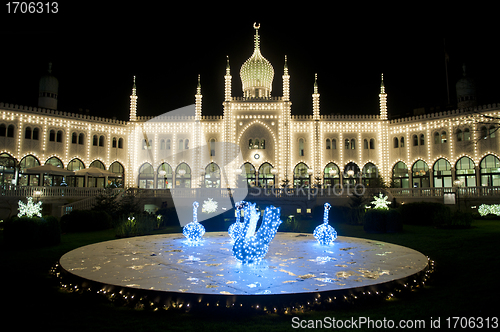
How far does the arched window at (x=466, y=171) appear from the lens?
36.3m

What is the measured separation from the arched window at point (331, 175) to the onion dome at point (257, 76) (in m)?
11.2

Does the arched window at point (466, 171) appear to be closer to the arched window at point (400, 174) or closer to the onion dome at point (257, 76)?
the arched window at point (400, 174)

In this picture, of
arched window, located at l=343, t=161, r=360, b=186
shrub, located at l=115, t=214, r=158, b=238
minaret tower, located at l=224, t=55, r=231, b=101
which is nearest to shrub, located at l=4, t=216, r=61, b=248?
shrub, located at l=115, t=214, r=158, b=238

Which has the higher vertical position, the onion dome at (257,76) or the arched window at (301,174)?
the onion dome at (257,76)

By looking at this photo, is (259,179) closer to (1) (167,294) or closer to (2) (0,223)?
(2) (0,223)

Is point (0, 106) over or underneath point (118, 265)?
over

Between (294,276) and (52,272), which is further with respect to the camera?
(52,272)

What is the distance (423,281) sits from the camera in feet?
24.4

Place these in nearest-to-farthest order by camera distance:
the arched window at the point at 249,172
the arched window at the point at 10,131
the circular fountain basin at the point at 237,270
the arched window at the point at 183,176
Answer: the circular fountain basin at the point at 237,270, the arched window at the point at 10,131, the arched window at the point at 249,172, the arched window at the point at 183,176

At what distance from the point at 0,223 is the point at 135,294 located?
19.1m

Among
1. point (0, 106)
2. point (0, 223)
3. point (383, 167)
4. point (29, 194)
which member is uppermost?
point (0, 106)

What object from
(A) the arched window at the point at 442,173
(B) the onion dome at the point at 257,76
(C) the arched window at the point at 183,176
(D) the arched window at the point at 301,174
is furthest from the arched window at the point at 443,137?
(C) the arched window at the point at 183,176

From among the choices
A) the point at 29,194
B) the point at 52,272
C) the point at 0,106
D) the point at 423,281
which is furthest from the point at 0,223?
the point at 423,281

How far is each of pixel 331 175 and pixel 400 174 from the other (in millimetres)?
7941
